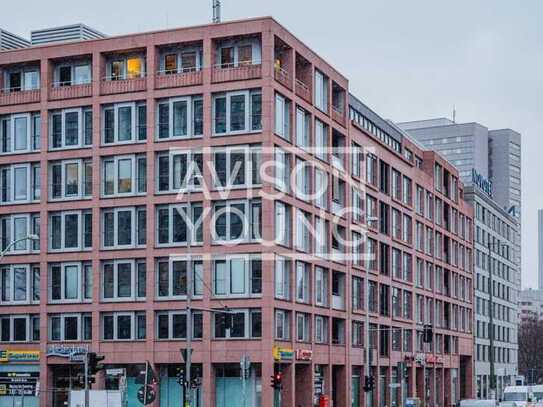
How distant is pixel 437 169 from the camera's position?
11800 cm

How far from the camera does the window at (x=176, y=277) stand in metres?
71.8

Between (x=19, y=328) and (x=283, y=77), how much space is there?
23042 millimetres

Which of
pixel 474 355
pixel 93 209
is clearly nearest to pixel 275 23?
pixel 93 209

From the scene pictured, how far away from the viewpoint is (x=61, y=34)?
80.6 m

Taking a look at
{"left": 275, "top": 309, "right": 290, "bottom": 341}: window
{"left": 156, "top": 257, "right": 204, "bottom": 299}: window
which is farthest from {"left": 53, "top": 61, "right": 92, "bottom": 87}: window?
{"left": 275, "top": 309, "right": 290, "bottom": 341}: window

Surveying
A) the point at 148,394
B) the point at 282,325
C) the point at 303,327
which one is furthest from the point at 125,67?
the point at 148,394

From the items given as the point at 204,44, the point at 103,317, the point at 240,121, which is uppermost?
the point at 204,44

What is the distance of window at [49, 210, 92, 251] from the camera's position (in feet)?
247

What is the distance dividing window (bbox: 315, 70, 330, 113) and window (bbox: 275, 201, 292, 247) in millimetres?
9241

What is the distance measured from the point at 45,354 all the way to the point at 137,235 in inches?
373

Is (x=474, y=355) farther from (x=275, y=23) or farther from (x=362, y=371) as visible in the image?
(x=275, y=23)

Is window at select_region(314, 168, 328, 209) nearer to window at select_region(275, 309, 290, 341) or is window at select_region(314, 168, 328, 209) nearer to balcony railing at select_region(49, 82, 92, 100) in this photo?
window at select_region(275, 309, 290, 341)

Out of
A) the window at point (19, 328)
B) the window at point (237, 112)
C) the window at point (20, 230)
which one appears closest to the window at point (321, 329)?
the window at point (237, 112)

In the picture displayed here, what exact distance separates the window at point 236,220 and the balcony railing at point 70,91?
11533 mm
